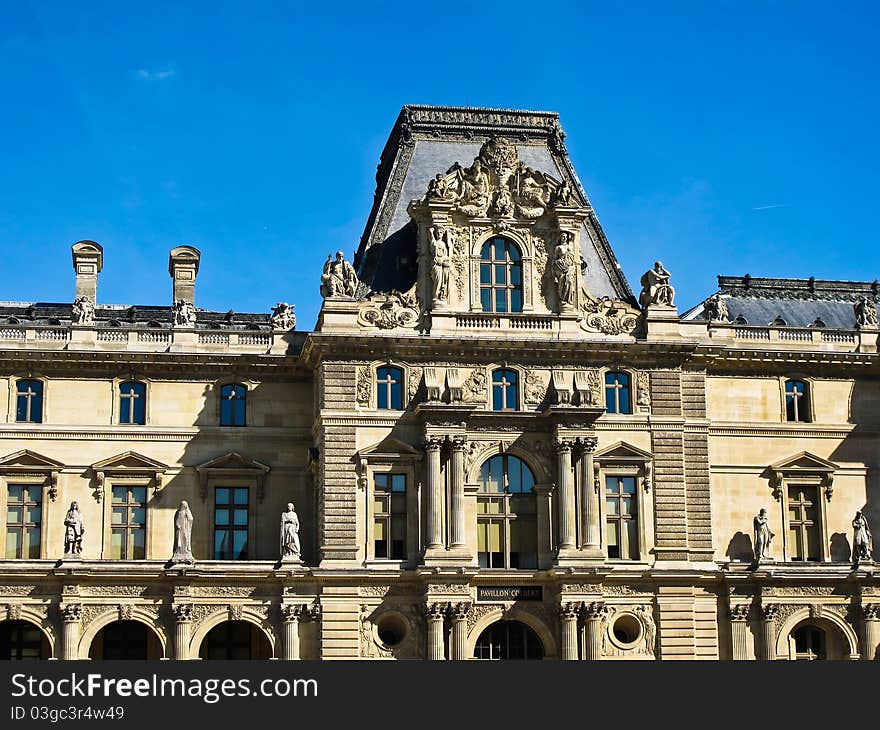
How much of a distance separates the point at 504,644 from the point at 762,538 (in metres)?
11.1

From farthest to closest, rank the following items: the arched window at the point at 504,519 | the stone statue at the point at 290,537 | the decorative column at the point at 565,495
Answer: the arched window at the point at 504,519 < the decorative column at the point at 565,495 < the stone statue at the point at 290,537

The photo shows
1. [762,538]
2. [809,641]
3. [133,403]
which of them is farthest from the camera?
[809,641]

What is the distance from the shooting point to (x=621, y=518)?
219 feet

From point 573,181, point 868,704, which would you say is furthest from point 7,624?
point 868,704

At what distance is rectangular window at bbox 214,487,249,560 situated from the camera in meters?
67.1

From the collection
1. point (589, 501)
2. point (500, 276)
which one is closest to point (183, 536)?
point (589, 501)

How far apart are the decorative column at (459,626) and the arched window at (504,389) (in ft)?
26.8

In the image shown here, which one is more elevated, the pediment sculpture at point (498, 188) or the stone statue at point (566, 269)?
the pediment sculpture at point (498, 188)

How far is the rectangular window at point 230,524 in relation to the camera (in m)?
67.1

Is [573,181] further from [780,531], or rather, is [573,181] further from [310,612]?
[310,612]

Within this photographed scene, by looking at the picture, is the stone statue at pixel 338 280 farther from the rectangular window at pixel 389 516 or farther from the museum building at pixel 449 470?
the rectangular window at pixel 389 516

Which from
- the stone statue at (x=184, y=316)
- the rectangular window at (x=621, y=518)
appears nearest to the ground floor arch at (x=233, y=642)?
the stone statue at (x=184, y=316)

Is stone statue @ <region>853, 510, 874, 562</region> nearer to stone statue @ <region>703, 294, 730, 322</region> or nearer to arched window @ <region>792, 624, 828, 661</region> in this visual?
arched window @ <region>792, 624, 828, 661</region>

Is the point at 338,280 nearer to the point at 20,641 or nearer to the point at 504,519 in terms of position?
the point at 504,519
